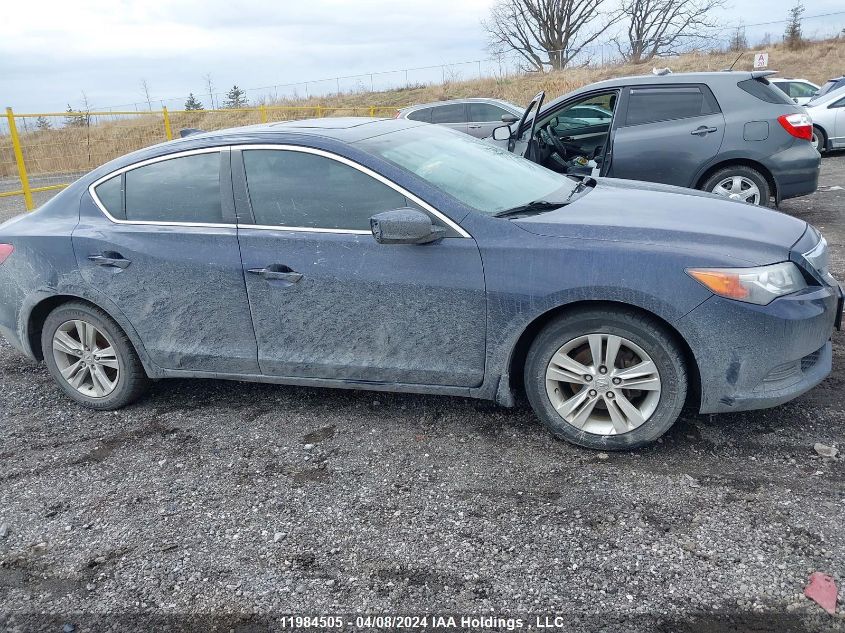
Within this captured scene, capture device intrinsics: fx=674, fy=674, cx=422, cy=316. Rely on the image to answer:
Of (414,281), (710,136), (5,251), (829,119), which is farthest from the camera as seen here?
(829,119)

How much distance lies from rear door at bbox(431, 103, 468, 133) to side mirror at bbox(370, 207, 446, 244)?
12.8m

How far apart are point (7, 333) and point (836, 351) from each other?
5.27 metres

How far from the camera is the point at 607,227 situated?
3.23 metres

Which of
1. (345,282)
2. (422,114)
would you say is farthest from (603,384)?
(422,114)

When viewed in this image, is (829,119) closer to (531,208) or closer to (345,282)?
(531,208)

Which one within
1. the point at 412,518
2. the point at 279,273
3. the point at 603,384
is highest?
the point at 279,273

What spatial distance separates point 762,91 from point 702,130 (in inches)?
31.9

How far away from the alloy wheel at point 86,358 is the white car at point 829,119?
47.5ft

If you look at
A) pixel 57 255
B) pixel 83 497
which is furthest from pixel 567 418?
pixel 57 255

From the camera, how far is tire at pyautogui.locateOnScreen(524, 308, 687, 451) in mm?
3113

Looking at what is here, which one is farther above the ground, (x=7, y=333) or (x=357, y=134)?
(x=357, y=134)

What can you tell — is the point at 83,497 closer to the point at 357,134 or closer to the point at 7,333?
the point at 7,333

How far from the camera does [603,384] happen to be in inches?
127

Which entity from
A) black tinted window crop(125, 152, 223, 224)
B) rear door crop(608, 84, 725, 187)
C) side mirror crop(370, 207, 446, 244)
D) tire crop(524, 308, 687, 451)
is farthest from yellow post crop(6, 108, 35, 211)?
tire crop(524, 308, 687, 451)
